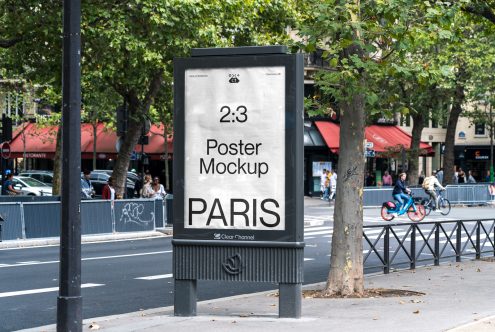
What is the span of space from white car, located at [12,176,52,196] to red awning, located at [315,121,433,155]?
16.0 m

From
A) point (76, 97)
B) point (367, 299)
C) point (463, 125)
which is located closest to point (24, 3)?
point (367, 299)

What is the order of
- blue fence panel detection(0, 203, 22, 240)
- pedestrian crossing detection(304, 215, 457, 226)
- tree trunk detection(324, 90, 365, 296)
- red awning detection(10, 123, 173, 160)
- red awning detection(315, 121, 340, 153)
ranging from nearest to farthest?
tree trunk detection(324, 90, 365, 296)
blue fence panel detection(0, 203, 22, 240)
pedestrian crossing detection(304, 215, 457, 226)
red awning detection(315, 121, 340, 153)
red awning detection(10, 123, 173, 160)

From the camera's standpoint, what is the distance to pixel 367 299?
544 inches

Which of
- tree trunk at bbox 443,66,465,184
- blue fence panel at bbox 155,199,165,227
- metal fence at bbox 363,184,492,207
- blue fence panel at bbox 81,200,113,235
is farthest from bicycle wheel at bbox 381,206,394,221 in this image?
tree trunk at bbox 443,66,465,184

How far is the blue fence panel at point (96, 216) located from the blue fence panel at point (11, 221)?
1982mm

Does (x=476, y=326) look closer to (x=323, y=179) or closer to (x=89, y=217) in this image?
(x=89, y=217)

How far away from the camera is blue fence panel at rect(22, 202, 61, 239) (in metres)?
26.2

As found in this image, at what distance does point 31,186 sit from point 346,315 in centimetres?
4008

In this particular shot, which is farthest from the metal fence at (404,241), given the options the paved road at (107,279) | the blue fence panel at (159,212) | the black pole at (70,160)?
the blue fence panel at (159,212)

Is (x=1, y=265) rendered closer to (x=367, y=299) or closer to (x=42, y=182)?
(x=367, y=299)

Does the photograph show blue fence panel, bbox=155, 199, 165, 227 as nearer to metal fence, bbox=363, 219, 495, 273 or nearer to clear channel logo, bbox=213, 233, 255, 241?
metal fence, bbox=363, 219, 495, 273

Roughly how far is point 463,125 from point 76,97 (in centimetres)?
7173

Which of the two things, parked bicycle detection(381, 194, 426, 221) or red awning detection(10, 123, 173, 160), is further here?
red awning detection(10, 123, 173, 160)

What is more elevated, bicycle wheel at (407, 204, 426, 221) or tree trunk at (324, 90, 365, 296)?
tree trunk at (324, 90, 365, 296)
